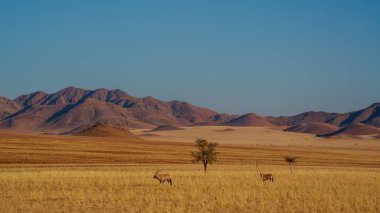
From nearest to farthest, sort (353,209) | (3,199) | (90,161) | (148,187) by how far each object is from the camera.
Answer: (353,209) < (3,199) < (148,187) < (90,161)

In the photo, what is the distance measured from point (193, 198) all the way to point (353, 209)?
6937 millimetres

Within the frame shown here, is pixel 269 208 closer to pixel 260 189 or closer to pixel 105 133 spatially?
pixel 260 189

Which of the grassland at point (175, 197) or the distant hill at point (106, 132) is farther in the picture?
the distant hill at point (106, 132)

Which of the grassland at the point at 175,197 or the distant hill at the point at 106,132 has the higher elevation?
the distant hill at the point at 106,132

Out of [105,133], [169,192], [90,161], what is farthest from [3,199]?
[105,133]

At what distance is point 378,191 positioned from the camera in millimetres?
27500

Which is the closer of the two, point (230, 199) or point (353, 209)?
point (353, 209)

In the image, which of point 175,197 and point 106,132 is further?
point 106,132

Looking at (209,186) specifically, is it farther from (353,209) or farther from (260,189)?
(353,209)

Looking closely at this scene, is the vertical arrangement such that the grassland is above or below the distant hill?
below

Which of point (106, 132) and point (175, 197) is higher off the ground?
point (106, 132)

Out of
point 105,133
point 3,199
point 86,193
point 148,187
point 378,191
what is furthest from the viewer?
point 105,133

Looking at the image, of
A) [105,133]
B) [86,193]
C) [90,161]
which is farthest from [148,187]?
[105,133]

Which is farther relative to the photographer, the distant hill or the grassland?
the distant hill
